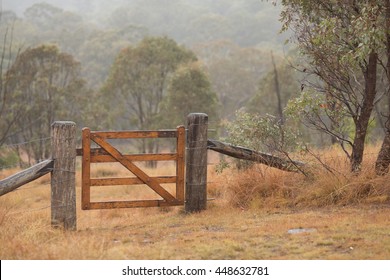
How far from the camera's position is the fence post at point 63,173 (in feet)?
27.5

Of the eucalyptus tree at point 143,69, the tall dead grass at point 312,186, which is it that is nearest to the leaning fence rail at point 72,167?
the tall dead grass at point 312,186

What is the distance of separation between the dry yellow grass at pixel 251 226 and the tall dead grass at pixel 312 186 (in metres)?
0.02

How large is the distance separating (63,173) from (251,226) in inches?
111

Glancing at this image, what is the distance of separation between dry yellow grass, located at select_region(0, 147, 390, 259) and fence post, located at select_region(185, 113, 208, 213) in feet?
0.81

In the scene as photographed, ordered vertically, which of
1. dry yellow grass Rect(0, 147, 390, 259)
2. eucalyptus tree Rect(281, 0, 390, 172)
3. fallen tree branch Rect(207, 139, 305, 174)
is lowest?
dry yellow grass Rect(0, 147, 390, 259)

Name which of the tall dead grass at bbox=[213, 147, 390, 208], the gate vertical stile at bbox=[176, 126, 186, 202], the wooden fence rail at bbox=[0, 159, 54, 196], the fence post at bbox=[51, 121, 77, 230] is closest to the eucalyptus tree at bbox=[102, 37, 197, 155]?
the tall dead grass at bbox=[213, 147, 390, 208]

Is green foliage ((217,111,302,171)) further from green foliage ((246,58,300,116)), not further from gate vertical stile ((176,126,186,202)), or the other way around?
green foliage ((246,58,300,116))

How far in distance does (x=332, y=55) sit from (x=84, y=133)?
442 centimetres

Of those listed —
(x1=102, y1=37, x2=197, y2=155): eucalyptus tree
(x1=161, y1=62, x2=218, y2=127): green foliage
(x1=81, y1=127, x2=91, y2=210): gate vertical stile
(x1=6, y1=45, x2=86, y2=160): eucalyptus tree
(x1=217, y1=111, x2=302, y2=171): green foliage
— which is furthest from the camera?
(x1=102, y1=37, x2=197, y2=155): eucalyptus tree

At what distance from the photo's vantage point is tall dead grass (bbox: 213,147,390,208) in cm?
895

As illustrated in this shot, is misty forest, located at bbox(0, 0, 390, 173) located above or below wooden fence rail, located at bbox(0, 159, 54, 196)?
above

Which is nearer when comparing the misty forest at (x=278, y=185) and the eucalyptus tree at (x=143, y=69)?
the misty forest at (x=278, y=185)

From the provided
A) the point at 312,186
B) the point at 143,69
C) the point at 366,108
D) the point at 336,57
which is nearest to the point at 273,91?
the point at 143,69

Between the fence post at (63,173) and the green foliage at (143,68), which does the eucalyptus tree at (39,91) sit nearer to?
the green foliage at (143,68)
